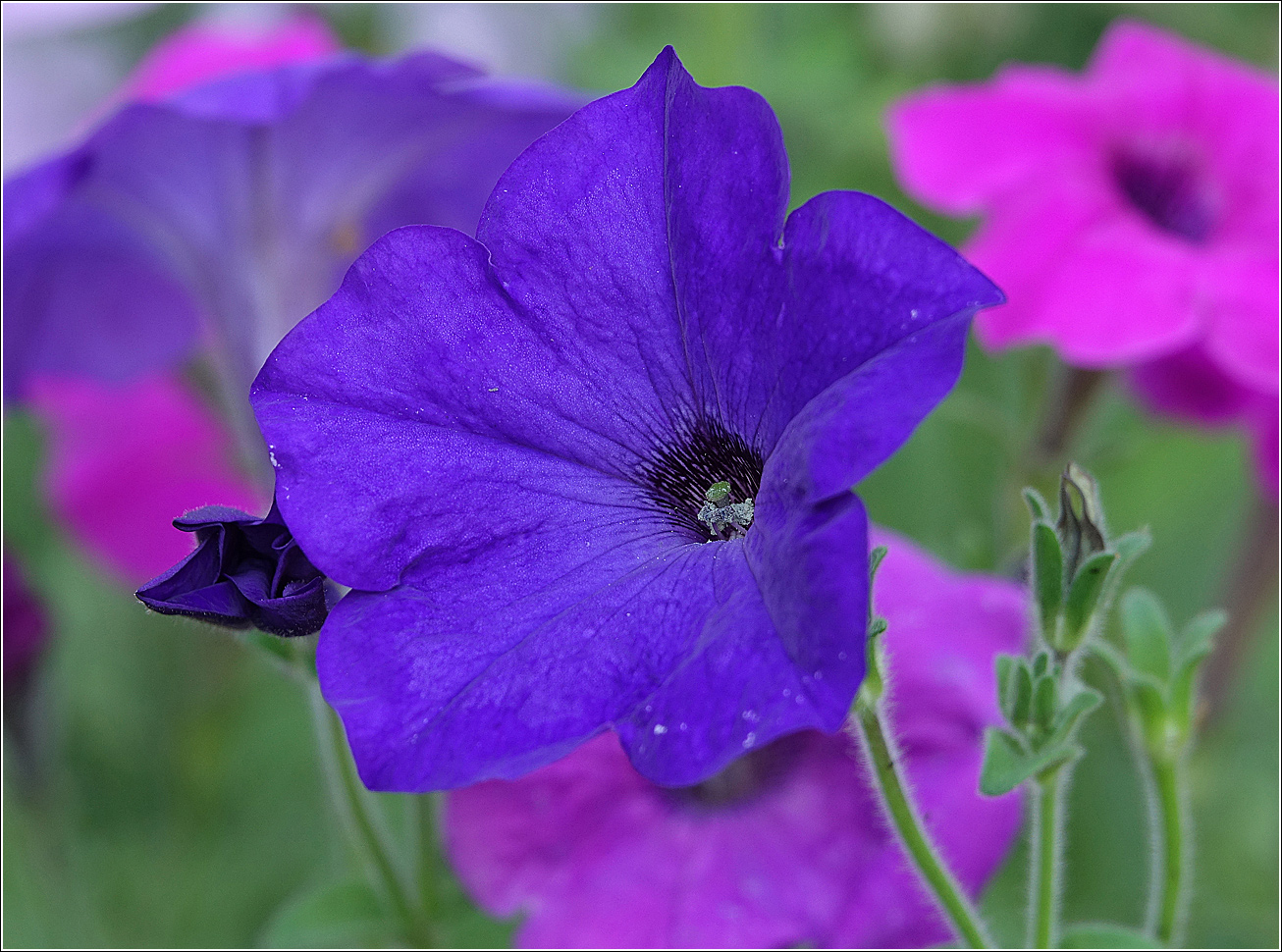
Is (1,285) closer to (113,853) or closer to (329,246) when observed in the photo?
(329,246)

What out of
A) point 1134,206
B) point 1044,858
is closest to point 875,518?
point 1134,206

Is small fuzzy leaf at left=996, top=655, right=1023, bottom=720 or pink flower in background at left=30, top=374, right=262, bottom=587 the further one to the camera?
pink flower in background at left=30, top=374, right=262, bottom=587

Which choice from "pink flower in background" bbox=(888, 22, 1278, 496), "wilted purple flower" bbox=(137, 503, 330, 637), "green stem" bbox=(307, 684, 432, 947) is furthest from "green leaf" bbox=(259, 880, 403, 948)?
"pink flower in background" bbox=(888, 22, 1278, 496)

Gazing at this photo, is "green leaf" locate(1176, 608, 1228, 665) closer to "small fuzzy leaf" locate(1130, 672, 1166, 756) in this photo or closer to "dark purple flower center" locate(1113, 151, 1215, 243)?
"small fuzzy leaf" locate(1130, 672, 1166, 756)

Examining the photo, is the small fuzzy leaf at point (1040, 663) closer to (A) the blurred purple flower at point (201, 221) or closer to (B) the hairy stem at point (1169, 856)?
(B) the hairy stem at point (1169, 856)

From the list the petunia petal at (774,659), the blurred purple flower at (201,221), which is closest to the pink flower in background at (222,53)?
the blurred purple flower at (201,221)

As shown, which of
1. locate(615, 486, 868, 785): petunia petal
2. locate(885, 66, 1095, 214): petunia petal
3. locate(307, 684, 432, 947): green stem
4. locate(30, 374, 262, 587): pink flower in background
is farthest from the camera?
locate(30, 374, 262, 587): pink flower in background

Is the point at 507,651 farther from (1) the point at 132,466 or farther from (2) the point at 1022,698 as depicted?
(1) the point at 132,466
